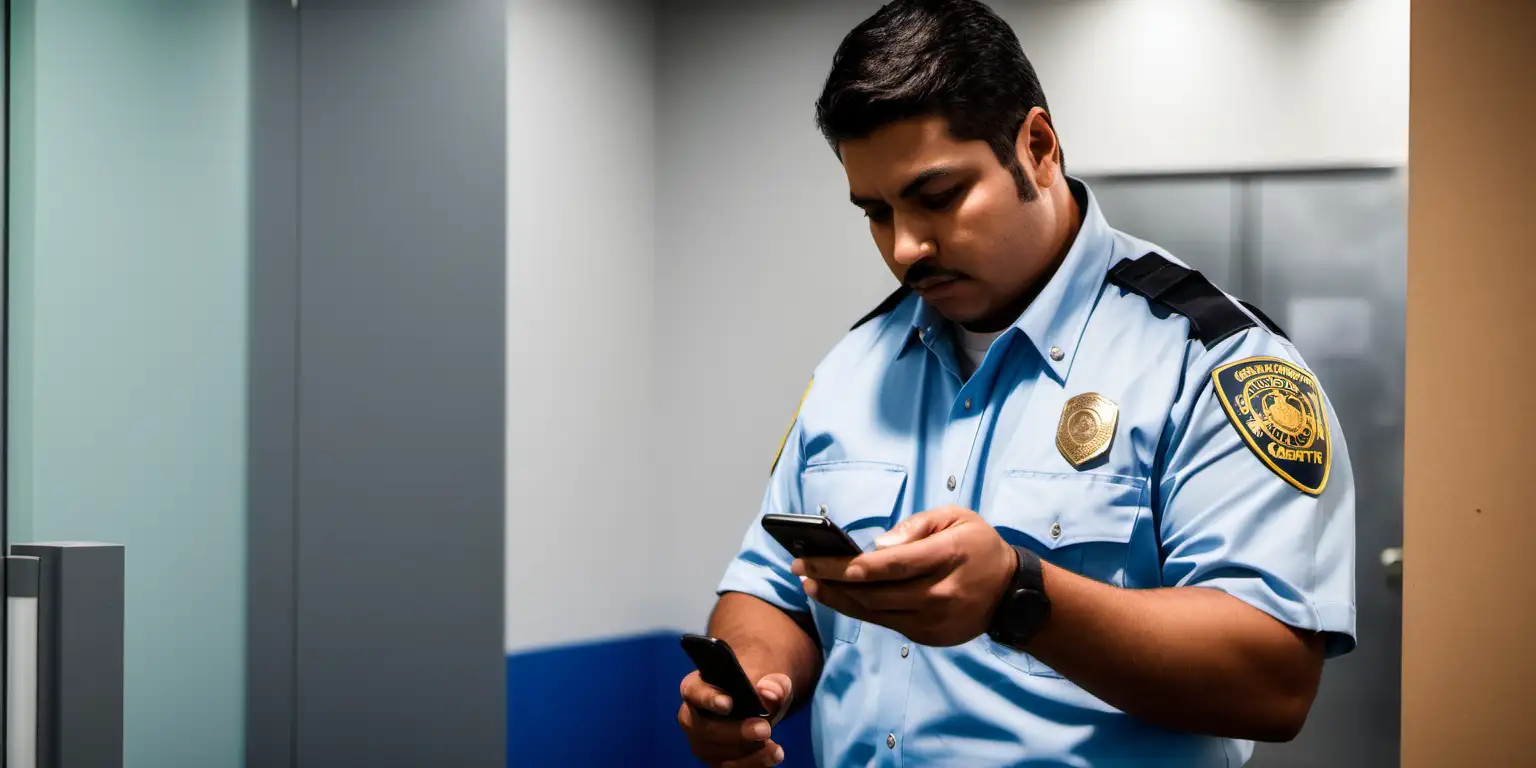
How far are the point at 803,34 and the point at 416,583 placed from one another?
53.6 inches

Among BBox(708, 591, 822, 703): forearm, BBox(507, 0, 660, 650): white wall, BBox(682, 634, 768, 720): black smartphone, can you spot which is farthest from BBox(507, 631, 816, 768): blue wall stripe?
BBox(682, 634, 768, 720): black smartphone

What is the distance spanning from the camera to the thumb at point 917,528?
3.39 ft

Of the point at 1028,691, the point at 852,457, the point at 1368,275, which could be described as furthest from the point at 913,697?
the point at 1368,275

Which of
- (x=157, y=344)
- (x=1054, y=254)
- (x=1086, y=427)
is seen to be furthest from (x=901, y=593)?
(x=157, y=344)

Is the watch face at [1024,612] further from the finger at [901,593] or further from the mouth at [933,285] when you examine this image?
the mouth at [933,285]

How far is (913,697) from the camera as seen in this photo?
4.49 feet

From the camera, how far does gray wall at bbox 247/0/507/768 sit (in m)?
2.20

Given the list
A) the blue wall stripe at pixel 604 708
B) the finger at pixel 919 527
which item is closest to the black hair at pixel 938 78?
the finger at pixel 919 527

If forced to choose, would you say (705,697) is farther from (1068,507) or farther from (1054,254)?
(1054,254)

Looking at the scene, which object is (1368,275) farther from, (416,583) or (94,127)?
(94,127)

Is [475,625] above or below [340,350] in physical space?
below

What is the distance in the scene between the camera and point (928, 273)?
142 centimetres

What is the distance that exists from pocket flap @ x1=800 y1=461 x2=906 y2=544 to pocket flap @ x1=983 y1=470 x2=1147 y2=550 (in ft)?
0.50

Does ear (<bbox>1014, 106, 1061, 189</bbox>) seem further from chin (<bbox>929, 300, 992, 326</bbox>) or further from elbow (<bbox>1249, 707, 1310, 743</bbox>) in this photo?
Answer: elbow (<bbox>1249, 707, 1310, 743</bbox>)
